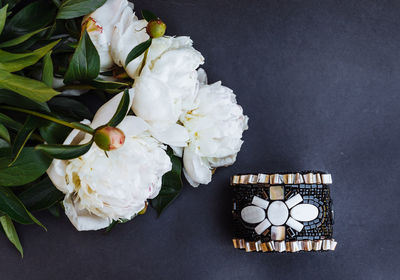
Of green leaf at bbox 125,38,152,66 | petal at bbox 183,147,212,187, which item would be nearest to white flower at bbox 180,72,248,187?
petal at bbox 183,147,212,187

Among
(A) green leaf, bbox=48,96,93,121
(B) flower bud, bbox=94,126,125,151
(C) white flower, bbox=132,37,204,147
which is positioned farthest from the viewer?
(A) green leaf, bbox=48,96,93,121

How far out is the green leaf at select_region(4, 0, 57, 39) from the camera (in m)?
0.61

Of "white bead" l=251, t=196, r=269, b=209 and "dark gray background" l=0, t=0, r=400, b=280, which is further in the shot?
"dark gray background" l=0, t=0, r=400, b=280

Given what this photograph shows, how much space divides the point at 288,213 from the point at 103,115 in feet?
1.26

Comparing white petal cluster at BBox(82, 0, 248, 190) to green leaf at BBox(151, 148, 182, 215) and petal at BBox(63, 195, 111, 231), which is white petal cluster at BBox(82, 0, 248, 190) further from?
petal at BBox(63, 195, 111, 231)

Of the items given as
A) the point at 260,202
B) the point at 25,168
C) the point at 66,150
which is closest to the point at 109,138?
the point at 66,150

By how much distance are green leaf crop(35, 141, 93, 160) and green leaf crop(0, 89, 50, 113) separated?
112 millimetres

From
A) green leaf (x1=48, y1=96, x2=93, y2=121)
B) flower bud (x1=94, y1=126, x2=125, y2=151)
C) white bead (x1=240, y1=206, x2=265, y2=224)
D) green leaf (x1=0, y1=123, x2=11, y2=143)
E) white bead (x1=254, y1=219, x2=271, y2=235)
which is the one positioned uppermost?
green leaf (x1=48, y1=96, x2=93, y2=121)

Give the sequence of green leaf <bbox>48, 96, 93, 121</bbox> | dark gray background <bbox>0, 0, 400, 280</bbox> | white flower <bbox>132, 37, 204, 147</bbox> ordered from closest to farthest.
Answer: white flower <bbox>132, 37, 204, 147</bbox> < green leaf <bbox>48, 96, 93, 121</bbox> < dark gray background <bbox>0, 0, 400, 280</bbox>

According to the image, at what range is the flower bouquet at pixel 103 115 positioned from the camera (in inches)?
19.8

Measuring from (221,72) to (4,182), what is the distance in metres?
0.47

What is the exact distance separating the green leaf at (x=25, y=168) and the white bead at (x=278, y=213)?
15.2 inches

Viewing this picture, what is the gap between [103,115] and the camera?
512 millimetres

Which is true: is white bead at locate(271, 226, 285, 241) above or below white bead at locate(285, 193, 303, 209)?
below
